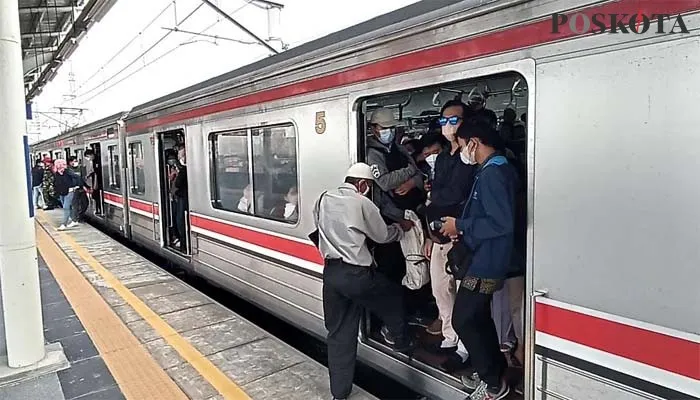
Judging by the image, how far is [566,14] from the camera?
2.06 meters

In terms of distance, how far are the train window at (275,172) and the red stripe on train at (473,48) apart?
0.36 m

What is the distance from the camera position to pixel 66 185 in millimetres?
10977

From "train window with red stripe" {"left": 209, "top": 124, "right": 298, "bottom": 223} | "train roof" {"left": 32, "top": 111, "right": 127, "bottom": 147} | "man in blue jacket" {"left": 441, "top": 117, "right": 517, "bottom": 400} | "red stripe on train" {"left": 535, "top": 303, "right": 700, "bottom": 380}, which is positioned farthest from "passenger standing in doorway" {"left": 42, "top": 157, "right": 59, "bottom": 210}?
"red stripe on train" {"left": 535, "top": 303, "right": 700, "bottom": 380}

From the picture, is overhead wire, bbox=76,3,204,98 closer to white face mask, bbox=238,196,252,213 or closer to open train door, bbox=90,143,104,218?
open train door, bbox=90,143,104,218

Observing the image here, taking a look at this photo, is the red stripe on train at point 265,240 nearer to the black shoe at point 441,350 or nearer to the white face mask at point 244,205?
the white face mask at point 244,205

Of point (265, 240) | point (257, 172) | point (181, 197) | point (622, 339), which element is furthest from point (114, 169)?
point (622, 339)

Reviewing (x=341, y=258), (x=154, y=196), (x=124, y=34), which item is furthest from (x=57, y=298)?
(x=124, y=34)

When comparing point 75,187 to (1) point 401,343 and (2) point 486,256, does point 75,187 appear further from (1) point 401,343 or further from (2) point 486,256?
(2) point 486,256

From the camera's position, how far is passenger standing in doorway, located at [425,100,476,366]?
316 cm

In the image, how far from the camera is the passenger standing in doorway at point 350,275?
120 inches

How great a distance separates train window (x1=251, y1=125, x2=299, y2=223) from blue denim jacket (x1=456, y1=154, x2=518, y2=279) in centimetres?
181

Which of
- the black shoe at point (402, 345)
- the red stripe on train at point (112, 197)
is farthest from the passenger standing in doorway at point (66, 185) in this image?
the black shoe at point (402, 345)

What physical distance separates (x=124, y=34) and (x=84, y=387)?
38.1 feet

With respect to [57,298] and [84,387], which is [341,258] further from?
[57,298]
